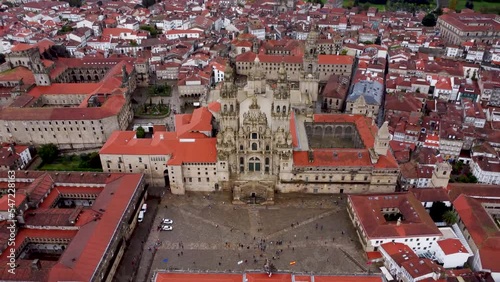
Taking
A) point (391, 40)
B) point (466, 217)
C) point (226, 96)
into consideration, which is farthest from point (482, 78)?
point (226, 96)

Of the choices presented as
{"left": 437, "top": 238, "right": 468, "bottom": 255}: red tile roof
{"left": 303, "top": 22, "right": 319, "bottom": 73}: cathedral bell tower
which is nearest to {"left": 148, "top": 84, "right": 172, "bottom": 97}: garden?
{"left": 303, "top": 22, "right": 319, "bottom": 73}: cathedral bell tower

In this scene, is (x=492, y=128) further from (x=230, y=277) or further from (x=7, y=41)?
(x=7, y=41)

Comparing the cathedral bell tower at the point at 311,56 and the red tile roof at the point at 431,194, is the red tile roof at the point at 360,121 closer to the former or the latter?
the red tile roof at the point at 431,194

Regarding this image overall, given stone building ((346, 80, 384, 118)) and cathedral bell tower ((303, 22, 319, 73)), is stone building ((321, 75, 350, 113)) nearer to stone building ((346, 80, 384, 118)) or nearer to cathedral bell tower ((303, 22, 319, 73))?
stone building ((346, 80, 384, 118))

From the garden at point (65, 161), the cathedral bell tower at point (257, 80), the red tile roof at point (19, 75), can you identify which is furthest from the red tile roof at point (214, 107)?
the red tile roof at point (19, 75)

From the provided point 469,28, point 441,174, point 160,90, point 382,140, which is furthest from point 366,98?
point 469,28

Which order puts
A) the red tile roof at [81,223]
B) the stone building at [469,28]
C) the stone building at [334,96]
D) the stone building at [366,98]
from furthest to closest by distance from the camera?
1. the stone building at [469,28]
2. the stone building at [334,96]
3. the stone building at [366,98]
4. the red tile roof at [81,223]
